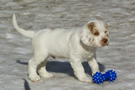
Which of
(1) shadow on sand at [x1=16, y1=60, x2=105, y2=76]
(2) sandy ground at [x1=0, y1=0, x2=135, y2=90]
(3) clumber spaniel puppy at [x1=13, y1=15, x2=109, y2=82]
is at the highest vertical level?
(3) clumber spaniel puppy at [x1=13, y1=15, x2=109, y2=82]

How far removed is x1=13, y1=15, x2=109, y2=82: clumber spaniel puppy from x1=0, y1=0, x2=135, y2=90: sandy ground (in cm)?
21

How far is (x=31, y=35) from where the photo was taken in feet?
17.8

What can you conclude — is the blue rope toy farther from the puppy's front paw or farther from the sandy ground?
the puppy's front paw

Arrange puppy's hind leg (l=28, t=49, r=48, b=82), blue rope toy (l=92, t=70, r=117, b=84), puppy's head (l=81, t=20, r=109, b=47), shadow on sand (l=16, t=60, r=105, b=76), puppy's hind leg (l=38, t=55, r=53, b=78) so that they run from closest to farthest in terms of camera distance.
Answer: puppy's head (l=81, t=20, r=109, b=47) → blue rope toy (l=92, t=70, r=117, b=84) → puppy's hind leg (l=28, t=49, r=48, b=82) → puppy's hind leg (l=38, t=55, r=53, b=78) → shadow on sand (l=16, t=60, r=105, b=76)

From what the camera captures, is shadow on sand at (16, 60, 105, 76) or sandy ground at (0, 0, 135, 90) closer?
sandy ground at (0, 0, 135, 90)

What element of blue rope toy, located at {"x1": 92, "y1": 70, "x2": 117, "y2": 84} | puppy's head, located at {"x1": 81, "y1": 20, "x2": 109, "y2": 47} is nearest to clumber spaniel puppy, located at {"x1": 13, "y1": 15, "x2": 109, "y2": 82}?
puppy's head, located at {"x1": 81, "y1": 20, "x2": 109, "y2": 47}

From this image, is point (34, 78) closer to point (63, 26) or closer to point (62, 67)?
point (62, 67)

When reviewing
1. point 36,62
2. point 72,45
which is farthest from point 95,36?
point 36,62

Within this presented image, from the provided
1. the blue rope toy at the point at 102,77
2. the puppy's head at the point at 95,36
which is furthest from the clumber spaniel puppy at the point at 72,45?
the blue rope toy at the point at 102,77

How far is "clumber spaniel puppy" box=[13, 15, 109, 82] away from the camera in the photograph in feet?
14.9

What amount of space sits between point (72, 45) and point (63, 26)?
4.63m

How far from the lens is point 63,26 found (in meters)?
9.48

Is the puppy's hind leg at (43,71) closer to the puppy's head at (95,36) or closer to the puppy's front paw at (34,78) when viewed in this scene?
the puppy's front paw at (34,78)

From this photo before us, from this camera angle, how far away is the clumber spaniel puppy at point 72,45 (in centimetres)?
454
